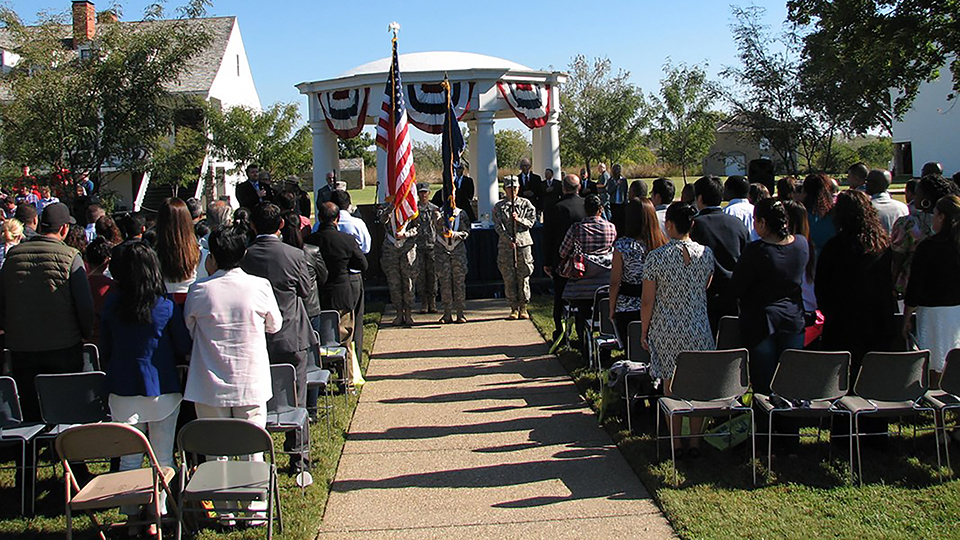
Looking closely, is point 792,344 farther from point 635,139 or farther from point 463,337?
point 635,139

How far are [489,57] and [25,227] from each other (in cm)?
1374

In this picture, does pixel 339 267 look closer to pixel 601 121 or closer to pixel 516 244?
pixel 516 244

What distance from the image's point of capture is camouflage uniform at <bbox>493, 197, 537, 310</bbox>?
12633 mm

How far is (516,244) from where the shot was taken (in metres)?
12.7

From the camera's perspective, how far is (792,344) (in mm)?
6578

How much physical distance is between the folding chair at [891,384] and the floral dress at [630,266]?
6.63 ft

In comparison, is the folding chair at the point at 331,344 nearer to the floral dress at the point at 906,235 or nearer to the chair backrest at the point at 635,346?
the chair backrest at the point at 635,346

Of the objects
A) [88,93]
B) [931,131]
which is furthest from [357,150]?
[88,93]

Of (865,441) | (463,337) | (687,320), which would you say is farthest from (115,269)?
(463,337)

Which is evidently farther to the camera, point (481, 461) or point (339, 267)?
point (339, 267)

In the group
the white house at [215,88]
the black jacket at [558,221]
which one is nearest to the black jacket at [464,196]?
the black jacket at [558,221]

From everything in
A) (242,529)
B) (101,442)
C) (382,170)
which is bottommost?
(242,529)

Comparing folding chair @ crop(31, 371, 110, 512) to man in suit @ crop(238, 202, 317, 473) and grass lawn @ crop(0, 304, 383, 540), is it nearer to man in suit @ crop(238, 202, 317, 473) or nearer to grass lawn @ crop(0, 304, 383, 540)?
grass lawn @ crop(0, 304, 383, 540)

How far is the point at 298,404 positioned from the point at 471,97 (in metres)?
12.7
